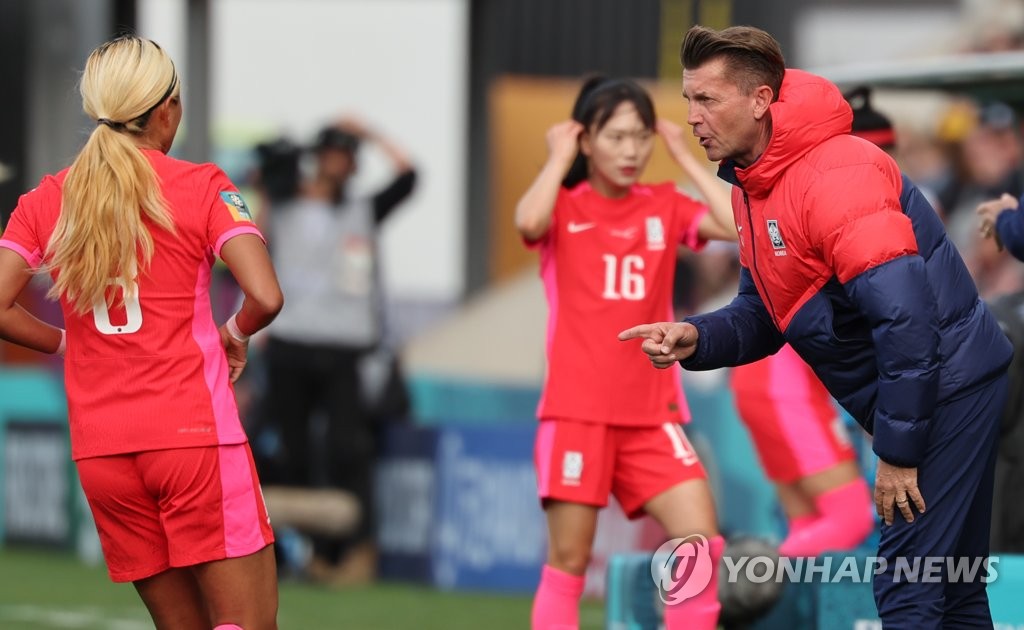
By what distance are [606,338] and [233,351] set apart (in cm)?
170

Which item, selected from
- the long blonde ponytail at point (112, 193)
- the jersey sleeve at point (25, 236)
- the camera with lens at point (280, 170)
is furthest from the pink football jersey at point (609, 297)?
the camera with lens at point (280, 170)

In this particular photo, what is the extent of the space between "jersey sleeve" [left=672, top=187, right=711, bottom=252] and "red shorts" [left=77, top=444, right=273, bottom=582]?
7.69 ft

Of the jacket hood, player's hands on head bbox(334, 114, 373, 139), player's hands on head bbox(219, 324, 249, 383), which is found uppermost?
the jacket hood

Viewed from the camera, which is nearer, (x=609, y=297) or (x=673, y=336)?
(x=673, y=336)

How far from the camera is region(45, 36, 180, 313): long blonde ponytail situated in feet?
16.8

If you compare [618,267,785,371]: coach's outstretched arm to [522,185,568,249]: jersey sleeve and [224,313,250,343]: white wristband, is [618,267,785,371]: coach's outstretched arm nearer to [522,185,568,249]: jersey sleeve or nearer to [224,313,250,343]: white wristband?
[224,313,250,343]: white wristband

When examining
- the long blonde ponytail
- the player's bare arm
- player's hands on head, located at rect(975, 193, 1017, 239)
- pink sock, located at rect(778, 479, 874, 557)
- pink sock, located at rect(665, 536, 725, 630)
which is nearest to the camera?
the long blonde ponytail

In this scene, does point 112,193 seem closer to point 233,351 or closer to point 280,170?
point 233,351

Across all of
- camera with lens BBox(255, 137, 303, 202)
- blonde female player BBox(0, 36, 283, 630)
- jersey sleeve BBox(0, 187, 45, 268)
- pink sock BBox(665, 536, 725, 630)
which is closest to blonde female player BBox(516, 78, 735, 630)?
pink sock BBox(665, 536, 725, 630)

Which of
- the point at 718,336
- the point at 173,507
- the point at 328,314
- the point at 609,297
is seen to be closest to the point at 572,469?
the point at 609,297

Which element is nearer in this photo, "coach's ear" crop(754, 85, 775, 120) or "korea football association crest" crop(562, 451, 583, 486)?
"coach's ear" crop(754, 85, 775, 120)

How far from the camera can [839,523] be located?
307 inches

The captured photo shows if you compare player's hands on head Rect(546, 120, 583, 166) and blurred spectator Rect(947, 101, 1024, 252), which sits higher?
player's hands on head Rect(546, 120, 583, 166)

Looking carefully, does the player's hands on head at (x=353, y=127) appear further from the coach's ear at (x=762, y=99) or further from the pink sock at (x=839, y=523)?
the coach's ear at (x=762, y=99)
